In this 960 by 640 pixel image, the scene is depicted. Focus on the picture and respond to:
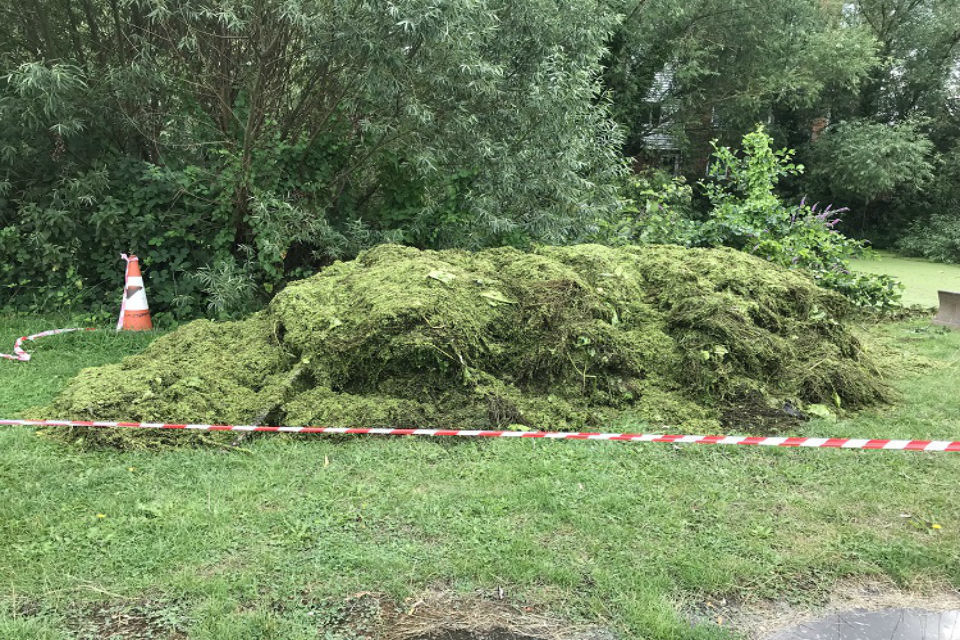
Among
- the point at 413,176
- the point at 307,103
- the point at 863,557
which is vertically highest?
the point at 307,103

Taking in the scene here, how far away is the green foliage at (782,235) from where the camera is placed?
786cm

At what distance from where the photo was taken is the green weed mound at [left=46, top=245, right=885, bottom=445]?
402 cm

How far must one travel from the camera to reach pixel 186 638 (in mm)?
2299

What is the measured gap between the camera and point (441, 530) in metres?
2.94

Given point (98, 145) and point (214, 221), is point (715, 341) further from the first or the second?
point (98, 145)

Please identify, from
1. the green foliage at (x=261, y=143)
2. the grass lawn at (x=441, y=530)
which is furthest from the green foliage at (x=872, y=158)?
the grass lawn at (x=441, y=530)

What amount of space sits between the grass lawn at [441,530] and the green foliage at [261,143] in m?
2.94

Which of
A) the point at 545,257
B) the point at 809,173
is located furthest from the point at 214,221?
the point at 809,173

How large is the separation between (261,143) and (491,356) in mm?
3433

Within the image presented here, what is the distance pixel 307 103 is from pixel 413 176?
1.24m

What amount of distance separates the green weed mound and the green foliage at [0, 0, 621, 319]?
1.52 meters

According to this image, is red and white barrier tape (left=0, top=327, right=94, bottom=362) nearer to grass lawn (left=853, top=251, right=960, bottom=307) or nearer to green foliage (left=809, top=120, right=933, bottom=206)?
grass lawn (left=853, top=251, right=960, bottom=307)

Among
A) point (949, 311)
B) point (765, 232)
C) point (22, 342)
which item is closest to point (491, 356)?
point (22, 342)

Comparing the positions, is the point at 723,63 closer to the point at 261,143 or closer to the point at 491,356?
the point at 261,143
